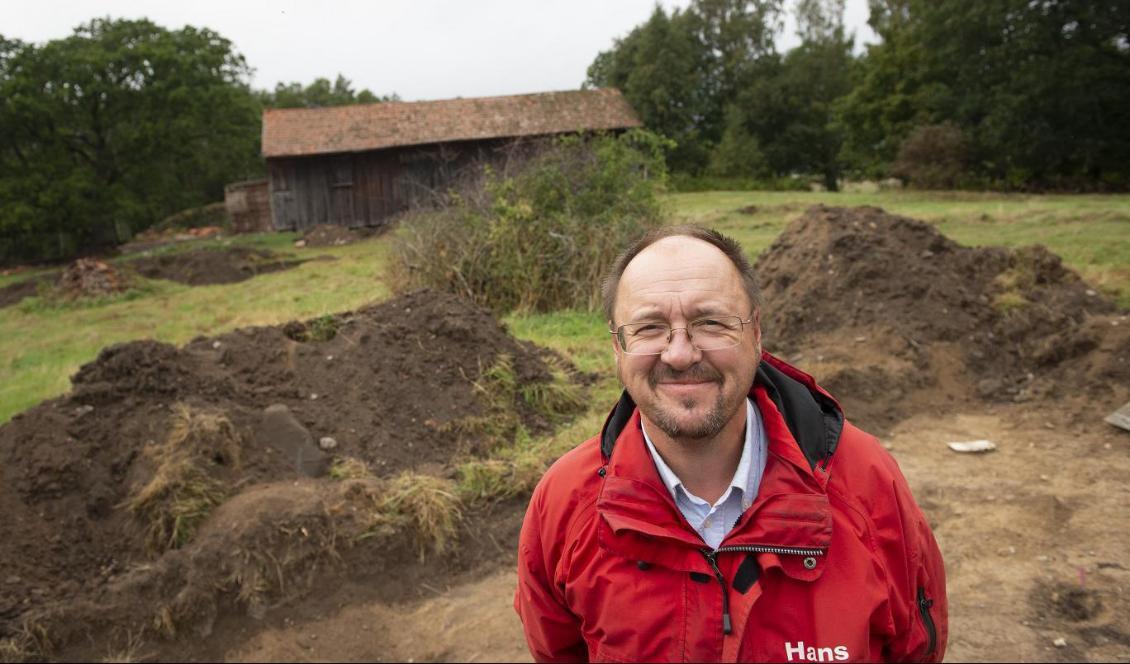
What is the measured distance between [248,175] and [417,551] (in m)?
40.6

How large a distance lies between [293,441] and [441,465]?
1180mm

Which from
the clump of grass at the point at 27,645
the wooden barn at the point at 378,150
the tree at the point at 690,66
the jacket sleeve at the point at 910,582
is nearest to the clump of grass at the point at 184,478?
the clump of grass at the point at 27,645

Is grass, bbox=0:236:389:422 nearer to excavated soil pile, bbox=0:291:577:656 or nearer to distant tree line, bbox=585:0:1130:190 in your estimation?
excavated soil pile, bbox=0:291:577:656

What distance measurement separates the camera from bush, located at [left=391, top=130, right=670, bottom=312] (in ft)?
38.8

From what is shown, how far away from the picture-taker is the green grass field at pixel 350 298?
32.3ft

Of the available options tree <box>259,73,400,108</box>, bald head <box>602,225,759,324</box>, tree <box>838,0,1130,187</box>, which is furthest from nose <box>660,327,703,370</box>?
tree <box>259,73,400,108</box>

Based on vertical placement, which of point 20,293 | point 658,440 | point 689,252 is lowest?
point 20,293

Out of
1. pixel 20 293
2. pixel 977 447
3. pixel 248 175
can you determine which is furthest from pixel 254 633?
pixel 248 175

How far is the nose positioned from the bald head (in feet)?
0.43

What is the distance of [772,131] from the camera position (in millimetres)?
37688

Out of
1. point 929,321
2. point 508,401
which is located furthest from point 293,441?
point 929,321

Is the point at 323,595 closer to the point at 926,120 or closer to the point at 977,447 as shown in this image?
the point at 977,447

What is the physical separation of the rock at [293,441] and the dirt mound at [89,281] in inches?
503

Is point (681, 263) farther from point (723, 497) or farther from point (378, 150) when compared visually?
point (378, 150)
